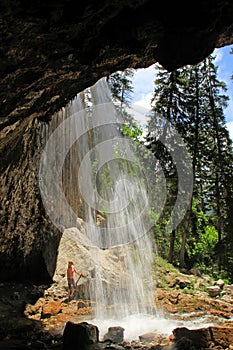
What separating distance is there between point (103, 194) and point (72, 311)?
919 centimetres

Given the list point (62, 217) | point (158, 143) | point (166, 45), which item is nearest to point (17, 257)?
point (62, 217)

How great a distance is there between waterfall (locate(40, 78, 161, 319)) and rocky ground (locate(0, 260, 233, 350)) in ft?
2.97

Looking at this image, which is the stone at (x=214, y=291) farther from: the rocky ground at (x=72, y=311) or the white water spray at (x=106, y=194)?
the white water spray at (x=106, y=194)

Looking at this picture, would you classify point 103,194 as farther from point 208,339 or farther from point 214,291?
point 208,339

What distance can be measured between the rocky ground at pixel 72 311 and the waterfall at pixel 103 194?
91 cm

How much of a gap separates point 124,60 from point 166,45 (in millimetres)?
1616

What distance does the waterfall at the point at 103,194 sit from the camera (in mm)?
13719

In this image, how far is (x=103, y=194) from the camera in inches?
768

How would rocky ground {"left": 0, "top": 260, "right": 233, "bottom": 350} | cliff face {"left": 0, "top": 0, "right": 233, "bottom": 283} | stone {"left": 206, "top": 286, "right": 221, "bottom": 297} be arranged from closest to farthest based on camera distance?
cliff face {"left": 0, "top": 0, "right": 233, "bottom": 283} → rocky ground {"left": 0, "top": 260, "right": 233, "bottom": 350} → stone {"left": 206, "top": 286, "right": 221, "bottom": 297}

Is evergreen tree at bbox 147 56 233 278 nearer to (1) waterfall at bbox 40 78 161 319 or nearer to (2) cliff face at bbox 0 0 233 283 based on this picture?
(1) waterfall at bbox 40 78 161 319

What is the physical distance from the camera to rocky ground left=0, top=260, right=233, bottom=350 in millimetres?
7074

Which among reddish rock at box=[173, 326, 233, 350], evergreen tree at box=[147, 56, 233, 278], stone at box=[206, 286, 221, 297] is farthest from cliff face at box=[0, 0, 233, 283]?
evergreen tree at box=[147, 56, 233, 278]

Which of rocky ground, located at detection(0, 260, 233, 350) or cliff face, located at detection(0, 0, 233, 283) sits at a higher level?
cliff face, located at detection(0, 0, 233, 283)

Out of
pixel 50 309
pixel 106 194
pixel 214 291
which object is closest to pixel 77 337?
pixel 50 309
